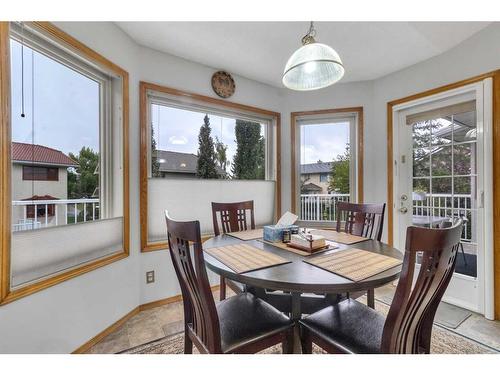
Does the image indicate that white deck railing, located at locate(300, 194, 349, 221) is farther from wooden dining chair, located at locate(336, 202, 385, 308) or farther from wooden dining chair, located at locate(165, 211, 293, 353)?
wooden dining chair, located at locate(165, 211, 293, 353)

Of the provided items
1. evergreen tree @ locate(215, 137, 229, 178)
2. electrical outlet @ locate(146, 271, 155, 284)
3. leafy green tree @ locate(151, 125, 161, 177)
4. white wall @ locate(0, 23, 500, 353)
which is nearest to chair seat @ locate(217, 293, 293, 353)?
white wall @ locate(0, 23, 500, 353)

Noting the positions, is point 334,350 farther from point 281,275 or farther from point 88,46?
point 88,46

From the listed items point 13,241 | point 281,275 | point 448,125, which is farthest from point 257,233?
point 448,125

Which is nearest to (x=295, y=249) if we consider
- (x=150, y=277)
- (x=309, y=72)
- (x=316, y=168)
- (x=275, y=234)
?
(x=275, y=234)

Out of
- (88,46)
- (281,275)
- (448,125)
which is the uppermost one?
(88,46)

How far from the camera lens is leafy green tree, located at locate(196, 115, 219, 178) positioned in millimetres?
2684

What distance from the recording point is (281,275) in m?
1.07

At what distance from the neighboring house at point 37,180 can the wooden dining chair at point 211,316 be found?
936 mm

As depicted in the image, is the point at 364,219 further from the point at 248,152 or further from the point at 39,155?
the point at 39,155

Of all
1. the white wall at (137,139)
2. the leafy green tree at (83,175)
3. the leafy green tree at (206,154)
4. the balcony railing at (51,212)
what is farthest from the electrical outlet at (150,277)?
the leafy green tree at (206,154)

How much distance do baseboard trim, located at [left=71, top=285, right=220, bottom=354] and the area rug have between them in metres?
0.29

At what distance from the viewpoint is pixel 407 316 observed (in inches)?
35.2
